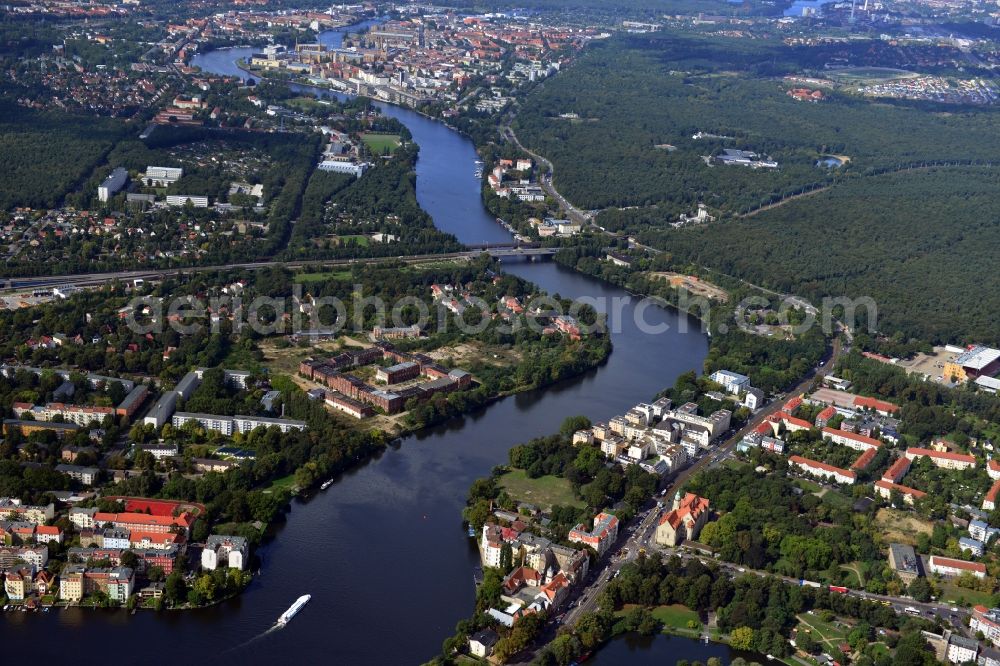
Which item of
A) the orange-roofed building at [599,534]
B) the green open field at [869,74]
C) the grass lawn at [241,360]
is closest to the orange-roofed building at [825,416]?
the orange-roofed building at [599,534]

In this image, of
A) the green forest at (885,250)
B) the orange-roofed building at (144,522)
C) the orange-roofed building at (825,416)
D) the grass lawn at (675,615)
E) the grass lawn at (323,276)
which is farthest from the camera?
the green forest at (885,250)

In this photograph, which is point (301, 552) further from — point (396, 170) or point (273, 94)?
point (273, 94)

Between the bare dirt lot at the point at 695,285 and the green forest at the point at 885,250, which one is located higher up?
the green forest at the point at 885,250

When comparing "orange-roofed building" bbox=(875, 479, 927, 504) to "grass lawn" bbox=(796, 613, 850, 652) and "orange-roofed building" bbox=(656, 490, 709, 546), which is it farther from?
"grass lawn" bbox=(796, 613, 850, 652)

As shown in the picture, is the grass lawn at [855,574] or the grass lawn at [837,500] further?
the grass lawn at [837,500]

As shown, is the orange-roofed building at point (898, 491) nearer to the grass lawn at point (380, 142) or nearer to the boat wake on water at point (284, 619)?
the boat wake on water at point (284, 619)

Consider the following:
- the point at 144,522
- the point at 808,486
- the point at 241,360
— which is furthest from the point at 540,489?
the point at 241,360

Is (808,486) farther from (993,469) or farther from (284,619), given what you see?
(284,619)

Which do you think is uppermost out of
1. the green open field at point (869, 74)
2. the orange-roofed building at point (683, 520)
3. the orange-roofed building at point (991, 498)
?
the orange-roofed building at point (683, 520)
